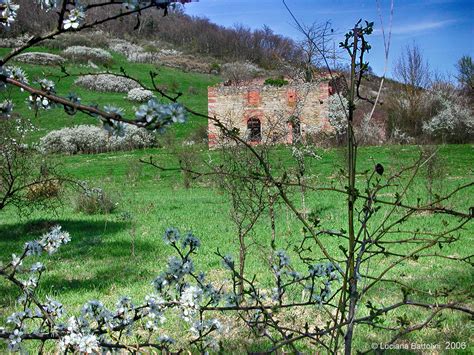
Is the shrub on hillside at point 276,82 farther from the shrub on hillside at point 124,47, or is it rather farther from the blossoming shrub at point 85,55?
the shrub on hillside at point 124,47

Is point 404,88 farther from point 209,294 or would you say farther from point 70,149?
point 209,294

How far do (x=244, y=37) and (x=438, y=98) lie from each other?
57702 millimetres

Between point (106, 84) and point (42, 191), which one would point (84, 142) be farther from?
point (42, 191)

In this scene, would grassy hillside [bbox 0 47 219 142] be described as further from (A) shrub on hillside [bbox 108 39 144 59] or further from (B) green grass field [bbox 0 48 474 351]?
(B) green grass field [bbox 0 48 474 351]

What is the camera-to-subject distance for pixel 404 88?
36000 mm

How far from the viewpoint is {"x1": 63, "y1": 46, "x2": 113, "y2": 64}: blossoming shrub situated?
56.3 metres

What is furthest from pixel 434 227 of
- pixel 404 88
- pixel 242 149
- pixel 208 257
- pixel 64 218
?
pixel 404 88

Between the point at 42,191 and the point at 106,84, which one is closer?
the point at 42,191

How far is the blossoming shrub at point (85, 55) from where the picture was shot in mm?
56344

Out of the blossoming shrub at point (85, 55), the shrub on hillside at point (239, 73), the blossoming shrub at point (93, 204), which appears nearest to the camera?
the blossoming shrub at point (93, 204)

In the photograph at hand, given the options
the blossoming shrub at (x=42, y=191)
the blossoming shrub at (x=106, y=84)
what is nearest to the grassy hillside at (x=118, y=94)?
the blossoming shrub at (x=106, y=84)

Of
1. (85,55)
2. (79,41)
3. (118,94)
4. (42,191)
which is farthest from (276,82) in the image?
(79,41)

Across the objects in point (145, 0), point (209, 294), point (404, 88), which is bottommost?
point (209, 294)

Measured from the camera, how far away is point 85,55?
57.2 m
